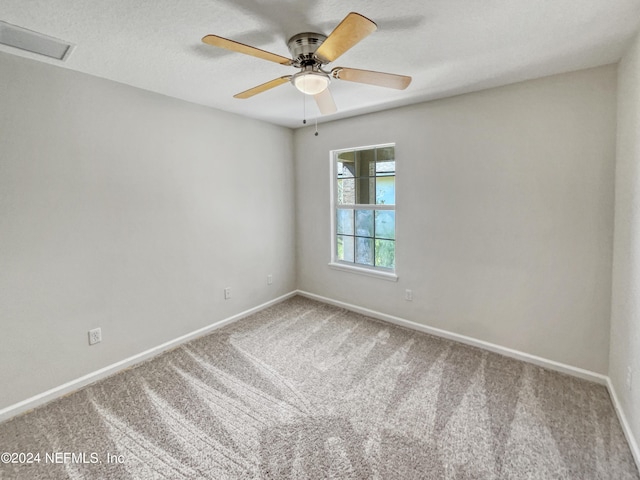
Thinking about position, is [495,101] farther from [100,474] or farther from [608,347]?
[100,474]

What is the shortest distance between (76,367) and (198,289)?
111cm

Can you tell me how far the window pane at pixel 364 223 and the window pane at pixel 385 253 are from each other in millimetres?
184

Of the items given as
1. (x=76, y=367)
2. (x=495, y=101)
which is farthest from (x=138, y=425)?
(x=495, y=101)

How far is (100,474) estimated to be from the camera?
1525 mm

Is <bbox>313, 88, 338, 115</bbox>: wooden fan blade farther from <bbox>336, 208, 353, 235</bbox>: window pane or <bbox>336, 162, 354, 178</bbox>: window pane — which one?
<bbox>336, 208, 353, 235</bbox>: window pane

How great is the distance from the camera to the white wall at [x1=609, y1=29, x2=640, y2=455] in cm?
165

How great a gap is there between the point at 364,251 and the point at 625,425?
2.53 metres

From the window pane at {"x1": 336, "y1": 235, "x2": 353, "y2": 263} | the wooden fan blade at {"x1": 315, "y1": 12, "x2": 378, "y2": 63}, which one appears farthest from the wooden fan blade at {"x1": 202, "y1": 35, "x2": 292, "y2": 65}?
the window pane at {"x1": 336, "y1": 235, "x2": 353, "y2": 263}

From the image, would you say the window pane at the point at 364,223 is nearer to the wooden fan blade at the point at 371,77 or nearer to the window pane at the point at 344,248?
the window pane at the point at 344,248

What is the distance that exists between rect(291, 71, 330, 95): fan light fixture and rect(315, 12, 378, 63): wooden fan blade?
0.10 m

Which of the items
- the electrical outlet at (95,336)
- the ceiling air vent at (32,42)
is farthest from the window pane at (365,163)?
the electrical outlet at (95,336)

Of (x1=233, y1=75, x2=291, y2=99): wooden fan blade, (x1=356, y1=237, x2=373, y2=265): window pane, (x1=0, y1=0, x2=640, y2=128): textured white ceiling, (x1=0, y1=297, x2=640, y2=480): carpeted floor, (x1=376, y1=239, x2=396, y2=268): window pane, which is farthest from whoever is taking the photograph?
(x1=356, y1=237, x2=373, y2=265): window pane

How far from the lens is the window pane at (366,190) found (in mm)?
3523

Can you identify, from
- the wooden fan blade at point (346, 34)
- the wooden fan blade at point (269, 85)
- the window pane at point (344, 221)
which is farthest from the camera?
the window pane at point (344, 221)
